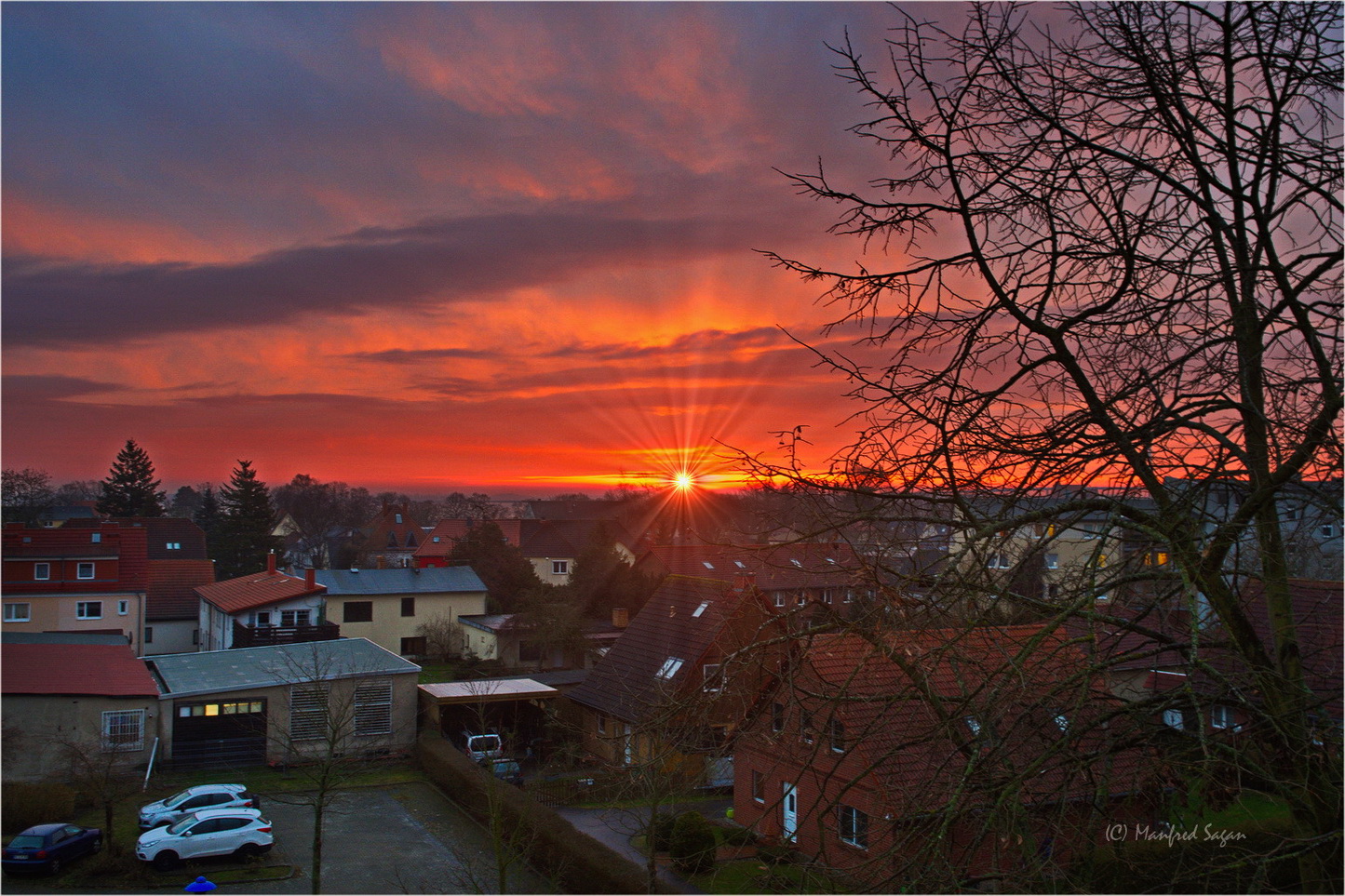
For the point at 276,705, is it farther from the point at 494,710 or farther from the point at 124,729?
the point at 494,710

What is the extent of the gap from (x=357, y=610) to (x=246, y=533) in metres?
20.9

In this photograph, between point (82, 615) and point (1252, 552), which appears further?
point (82, 615)

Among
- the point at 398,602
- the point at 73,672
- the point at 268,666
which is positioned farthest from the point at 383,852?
the point at 398,602

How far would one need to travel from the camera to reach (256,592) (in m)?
33.0

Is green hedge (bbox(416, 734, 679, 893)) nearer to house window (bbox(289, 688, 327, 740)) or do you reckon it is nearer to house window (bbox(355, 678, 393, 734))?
house window (bbox(355, 678, 393, 734))

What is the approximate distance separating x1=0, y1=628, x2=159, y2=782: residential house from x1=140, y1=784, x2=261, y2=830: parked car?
205 cm

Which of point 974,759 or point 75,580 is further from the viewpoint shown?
point 75,580

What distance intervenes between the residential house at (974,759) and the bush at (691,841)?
1123cm

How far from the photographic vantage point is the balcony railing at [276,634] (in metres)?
30.3

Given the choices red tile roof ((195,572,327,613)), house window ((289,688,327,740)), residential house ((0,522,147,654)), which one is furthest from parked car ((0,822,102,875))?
residential house ((0,522,147,654))

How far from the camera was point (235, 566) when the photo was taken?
170 feet

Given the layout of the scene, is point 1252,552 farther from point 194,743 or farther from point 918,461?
point 194,743

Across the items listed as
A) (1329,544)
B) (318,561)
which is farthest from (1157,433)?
(318,561)

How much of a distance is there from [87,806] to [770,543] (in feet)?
66.9
